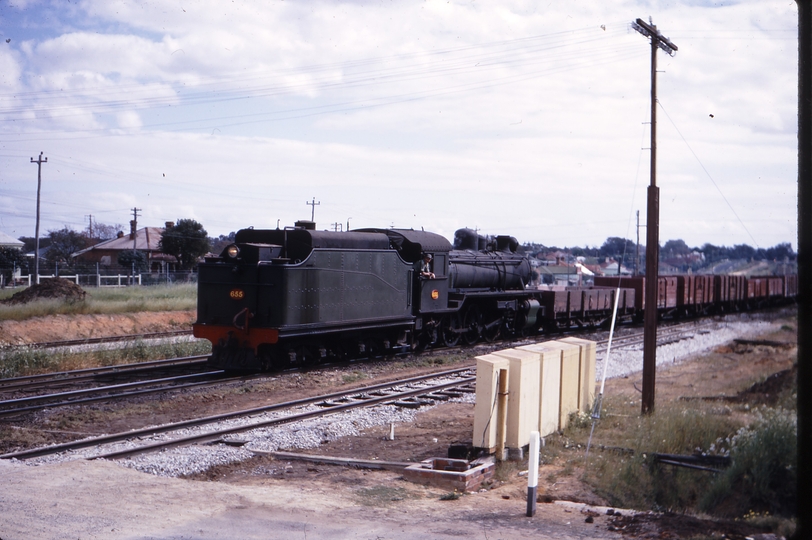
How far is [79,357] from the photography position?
18328 millimetres

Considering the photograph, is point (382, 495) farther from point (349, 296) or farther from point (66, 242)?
point (66, 242)

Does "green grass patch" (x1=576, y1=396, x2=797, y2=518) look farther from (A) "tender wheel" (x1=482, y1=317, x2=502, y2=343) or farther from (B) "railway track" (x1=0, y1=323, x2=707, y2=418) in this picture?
(A) "tender wheel" (x1=482, y1=317, x2=502, y2=343)

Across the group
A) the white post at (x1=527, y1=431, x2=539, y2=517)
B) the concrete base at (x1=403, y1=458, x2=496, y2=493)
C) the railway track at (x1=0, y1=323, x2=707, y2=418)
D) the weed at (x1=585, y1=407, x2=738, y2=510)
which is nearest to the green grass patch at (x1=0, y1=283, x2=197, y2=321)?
the railway track at (x1=0, y1=323, x2=707, y2=418)

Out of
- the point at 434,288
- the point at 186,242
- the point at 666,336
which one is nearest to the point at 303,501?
the point at 434,288

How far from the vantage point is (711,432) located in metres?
10.2

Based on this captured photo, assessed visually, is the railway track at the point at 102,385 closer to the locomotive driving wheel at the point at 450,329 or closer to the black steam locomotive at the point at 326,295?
the black steam locomotive at the point at 326,295

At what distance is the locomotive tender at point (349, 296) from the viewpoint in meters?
15.4

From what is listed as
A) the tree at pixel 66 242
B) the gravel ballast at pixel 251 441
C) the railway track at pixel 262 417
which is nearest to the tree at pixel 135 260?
the tree at pixel 66 242

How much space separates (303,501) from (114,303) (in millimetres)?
24764

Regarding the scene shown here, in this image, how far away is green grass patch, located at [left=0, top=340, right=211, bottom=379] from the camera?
16688 mm

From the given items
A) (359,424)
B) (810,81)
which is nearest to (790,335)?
(359,424)

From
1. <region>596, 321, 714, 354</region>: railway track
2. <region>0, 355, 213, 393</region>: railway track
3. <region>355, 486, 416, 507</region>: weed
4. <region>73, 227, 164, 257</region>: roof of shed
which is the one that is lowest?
<region>355, 486, 416, 507</region>: weed

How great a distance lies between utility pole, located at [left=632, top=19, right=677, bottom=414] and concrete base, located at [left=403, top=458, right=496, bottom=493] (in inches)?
170

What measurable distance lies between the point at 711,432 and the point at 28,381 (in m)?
12.8
